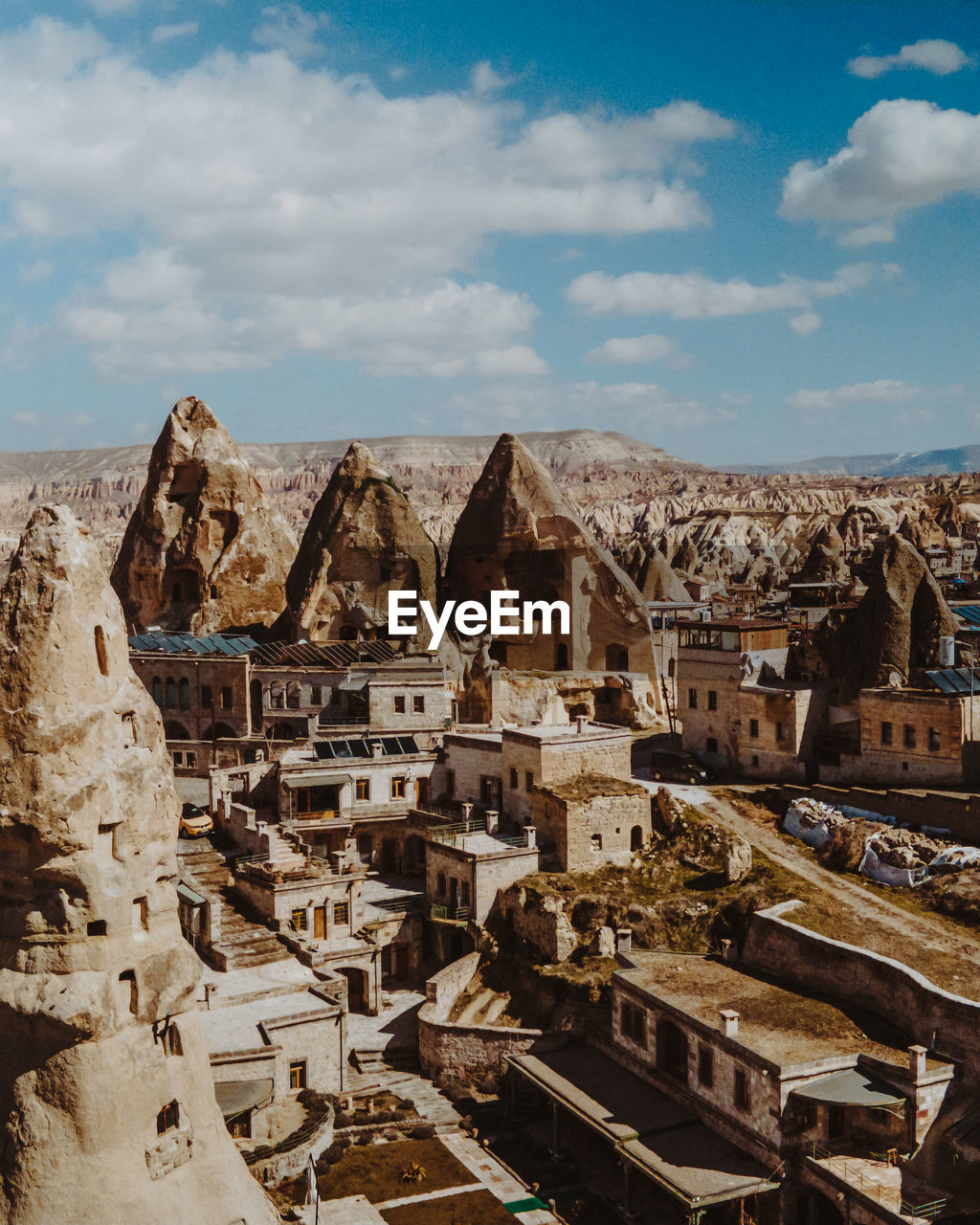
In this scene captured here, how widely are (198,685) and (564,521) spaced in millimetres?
23993

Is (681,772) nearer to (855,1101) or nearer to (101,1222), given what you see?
(855,1101)

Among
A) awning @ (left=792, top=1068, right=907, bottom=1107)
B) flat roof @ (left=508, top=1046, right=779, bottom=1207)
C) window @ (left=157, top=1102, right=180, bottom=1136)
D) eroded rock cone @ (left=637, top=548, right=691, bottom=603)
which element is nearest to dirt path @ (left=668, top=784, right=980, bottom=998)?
awning @ (left=792, top=1068, right=907, bottom=1107)

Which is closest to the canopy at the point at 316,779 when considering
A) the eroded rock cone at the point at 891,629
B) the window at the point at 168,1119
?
the eroded rock cone at the point at 891,629

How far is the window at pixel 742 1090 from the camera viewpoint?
101ft

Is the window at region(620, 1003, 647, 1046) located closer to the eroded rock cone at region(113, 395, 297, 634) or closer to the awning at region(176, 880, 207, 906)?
the awning at region(176, 880, 207, 906)

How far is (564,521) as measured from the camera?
7325 cm

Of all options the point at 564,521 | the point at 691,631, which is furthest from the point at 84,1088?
the point at 564,521

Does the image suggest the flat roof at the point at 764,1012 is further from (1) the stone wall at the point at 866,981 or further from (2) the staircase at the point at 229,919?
(2) the staircase at the point at 229,919

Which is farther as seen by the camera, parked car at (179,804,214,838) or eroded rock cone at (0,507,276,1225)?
parked car at (179,804,214,838)

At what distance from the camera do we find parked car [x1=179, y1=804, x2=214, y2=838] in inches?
1935

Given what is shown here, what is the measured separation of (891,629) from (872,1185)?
25673mm

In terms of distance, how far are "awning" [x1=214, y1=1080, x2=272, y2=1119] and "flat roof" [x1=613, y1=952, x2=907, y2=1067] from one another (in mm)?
10622

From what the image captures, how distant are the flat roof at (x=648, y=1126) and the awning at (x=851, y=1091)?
2.34 metres

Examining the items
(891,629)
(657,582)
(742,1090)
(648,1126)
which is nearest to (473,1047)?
(648,1126)
